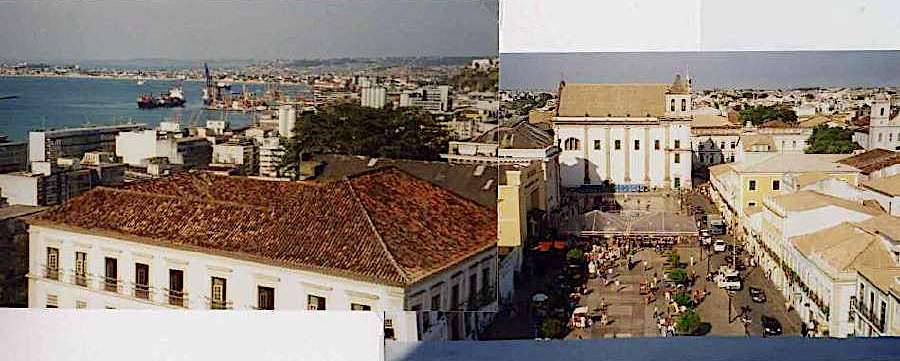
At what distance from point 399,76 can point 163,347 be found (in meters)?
1.28

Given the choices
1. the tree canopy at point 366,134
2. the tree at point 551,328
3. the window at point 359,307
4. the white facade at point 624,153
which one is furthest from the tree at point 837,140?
the window at point 359,307

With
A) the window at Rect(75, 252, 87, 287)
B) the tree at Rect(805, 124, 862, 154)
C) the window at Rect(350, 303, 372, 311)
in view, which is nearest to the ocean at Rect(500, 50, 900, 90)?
the tree at Rect(805, 124, 862, 154)

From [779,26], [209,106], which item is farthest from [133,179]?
[779,26]

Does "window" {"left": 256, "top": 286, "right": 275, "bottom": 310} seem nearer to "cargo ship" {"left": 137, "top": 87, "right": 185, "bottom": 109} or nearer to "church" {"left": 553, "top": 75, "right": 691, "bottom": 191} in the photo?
"cargo ship" {"left": 137, "top": 87, "right": 185, "bottom": 109}

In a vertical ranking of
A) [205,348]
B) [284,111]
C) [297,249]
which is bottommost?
[205,348]

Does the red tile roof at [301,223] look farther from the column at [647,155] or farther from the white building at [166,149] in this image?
the column at [647,155]

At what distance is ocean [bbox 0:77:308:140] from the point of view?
4941 millimetres

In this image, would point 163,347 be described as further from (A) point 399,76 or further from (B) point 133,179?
(A) point 399,76

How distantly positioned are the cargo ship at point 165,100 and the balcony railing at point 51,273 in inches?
25.8

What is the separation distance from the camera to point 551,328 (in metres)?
5.16

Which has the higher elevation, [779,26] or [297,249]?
[779,26]

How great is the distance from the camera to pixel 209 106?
5.01m

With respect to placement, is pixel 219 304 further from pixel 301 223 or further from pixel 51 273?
pixel 51 273

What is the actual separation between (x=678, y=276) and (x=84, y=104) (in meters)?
2.15
